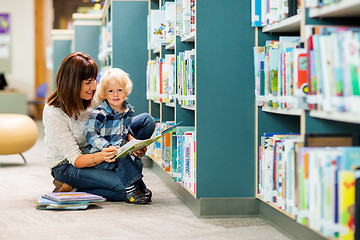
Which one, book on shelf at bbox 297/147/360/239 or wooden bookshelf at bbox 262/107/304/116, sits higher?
wooden bookshelf at bbox 262/107/304/116

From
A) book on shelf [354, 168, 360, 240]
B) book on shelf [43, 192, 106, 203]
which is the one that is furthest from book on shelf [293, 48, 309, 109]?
book on shelf [43, 192, 106, 203]

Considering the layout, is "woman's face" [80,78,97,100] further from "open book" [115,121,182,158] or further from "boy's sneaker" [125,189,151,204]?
"boy's sneaker" [125,189,151,204]

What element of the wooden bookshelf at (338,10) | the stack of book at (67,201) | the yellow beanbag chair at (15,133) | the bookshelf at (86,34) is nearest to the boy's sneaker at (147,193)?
the stack of book at (67,201)

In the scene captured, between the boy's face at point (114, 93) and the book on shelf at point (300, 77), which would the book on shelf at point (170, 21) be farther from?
the book on shelf at point (300, 77)

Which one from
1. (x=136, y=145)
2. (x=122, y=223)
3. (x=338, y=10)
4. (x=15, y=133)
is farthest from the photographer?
(x=15, y=133)

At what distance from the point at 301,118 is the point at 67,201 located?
1.40 metres

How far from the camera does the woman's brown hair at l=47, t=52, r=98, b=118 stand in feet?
10.0

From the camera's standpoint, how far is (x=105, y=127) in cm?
309

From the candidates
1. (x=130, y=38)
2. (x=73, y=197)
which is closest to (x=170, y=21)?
(x=130, y=38)

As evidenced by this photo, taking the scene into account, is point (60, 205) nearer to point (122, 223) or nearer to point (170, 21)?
point (122, 223)

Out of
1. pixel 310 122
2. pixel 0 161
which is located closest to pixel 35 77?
pixel 0 161

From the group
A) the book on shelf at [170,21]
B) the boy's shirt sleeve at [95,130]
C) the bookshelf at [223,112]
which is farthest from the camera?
the book on shelf at [170,21]

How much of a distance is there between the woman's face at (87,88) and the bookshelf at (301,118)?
3.29ft

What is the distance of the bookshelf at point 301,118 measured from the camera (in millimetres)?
1816
